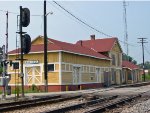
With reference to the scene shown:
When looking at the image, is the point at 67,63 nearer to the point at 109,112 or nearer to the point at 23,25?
the point at 23,25

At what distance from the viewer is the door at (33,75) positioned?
38403mm

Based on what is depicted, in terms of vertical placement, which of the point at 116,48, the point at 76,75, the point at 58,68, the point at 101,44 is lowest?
the point at 76,75

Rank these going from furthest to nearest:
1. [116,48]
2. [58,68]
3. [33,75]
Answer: [116,48]
[33,75]
[58,68]

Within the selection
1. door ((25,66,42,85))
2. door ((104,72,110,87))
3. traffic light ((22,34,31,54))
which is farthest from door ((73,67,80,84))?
traffic light ((22,34,31,54))

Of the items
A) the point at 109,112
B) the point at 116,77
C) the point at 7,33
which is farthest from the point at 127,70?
the point at 109,112

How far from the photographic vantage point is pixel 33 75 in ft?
128

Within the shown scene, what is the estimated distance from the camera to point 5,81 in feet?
78.8

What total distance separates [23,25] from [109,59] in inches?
1143

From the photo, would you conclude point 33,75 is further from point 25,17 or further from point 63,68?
point 25,17

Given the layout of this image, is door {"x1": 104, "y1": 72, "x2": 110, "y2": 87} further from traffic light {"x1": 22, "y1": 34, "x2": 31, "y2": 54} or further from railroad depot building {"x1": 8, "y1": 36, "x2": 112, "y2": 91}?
traffic light {"x1": 22, "y1": 34, "x2": 31, "y2": 54}

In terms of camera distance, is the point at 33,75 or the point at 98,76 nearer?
the point at 33,75

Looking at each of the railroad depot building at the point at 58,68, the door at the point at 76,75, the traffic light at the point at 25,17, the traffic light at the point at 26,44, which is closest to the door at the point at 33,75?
the railroad depot building at the point at 58,68

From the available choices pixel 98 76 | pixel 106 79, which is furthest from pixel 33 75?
pixel 106 79

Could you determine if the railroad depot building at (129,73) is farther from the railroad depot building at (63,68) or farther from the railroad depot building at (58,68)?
the railroad depot building at (58,68)
